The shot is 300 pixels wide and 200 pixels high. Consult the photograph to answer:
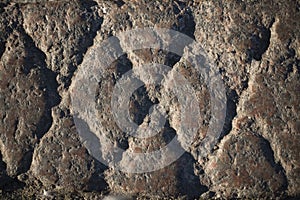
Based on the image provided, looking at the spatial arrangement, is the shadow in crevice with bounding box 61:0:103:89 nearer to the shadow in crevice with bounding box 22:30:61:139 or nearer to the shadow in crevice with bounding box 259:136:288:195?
the shadow in crevice with bounding box 22:30:61:139

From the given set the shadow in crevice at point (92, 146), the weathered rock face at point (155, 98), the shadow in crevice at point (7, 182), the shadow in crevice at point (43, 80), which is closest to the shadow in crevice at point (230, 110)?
the weathered rock face at point (155, 98)

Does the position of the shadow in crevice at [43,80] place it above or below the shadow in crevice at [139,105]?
above

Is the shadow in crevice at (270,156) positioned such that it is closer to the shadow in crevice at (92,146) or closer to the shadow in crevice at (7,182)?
the shadow in crevice at (92,146)

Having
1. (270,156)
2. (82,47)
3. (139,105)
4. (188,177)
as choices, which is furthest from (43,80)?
(270,156)

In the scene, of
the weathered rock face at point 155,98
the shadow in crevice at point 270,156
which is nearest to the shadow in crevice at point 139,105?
the weathered rock face at point 155,98

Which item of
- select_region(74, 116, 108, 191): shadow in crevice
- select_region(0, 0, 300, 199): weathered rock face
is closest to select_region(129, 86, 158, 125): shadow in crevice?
select_region(0, 0, 300, 199): weathered rock face

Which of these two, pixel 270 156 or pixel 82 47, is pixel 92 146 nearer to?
pixel 82 47

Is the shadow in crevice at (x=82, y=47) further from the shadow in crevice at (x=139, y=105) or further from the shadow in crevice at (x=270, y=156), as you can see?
the shadow in crevice at (x=270, y=156)

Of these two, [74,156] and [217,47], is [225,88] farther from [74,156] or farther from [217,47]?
[74,156]

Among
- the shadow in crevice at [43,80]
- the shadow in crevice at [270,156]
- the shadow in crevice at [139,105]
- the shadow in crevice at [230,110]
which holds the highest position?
the shadow in crevice at [43,80]
